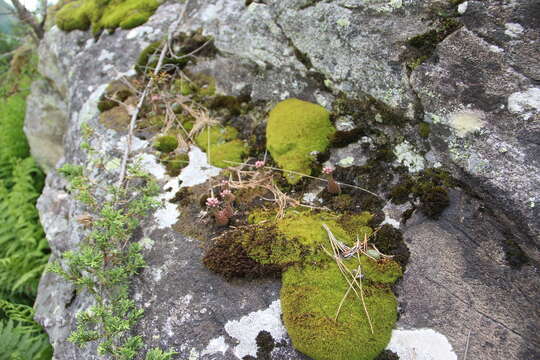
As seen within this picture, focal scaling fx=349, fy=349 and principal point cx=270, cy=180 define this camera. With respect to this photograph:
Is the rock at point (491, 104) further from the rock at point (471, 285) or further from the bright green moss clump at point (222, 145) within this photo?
the bright green moss clump at point (222, 145)

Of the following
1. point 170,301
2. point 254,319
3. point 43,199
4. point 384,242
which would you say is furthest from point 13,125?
point 384,242

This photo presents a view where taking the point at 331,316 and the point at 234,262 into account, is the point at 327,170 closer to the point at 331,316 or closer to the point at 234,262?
the point at 234,262

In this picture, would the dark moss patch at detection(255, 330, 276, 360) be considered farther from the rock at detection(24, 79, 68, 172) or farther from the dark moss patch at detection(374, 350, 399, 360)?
the rock at detection(24, 79, 68, 172)

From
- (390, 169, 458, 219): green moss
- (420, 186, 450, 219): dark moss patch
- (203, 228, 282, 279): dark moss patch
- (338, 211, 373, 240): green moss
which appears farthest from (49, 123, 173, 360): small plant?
(420, 186, 450, 219): dark moss patch

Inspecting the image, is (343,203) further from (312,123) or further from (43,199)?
(43,199)

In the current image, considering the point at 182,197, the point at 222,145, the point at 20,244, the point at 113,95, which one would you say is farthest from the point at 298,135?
the point at 20,244

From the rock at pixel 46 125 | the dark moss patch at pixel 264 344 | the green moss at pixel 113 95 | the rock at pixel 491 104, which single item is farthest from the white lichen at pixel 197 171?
the rock at pixel 46 125

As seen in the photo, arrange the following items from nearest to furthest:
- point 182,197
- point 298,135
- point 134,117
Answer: point 182,197
point 298,135
point 134,117
